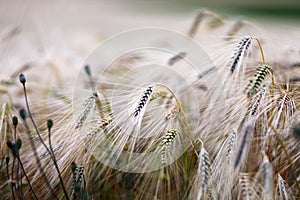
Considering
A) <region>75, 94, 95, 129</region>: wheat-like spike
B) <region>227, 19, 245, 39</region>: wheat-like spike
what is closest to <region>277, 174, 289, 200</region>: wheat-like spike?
<region>75, 94, 95, 129</region>: wheat-like spike

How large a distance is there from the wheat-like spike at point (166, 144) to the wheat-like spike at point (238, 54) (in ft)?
0.57

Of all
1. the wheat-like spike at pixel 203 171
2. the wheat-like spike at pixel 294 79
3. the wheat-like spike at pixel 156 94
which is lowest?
the wheat-like spike at pixel 203 171

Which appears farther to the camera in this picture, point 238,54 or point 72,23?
point 72,23

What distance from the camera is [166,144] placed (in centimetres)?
84

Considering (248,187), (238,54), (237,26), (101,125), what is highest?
(237,26)

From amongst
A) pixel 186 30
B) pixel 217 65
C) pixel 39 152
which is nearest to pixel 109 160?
pixel 39 152

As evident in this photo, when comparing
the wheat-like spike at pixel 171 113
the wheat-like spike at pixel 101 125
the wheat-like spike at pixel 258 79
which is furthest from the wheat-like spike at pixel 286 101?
the wheat-like spike at pixel 101 125

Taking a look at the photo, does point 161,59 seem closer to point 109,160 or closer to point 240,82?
point 240,82

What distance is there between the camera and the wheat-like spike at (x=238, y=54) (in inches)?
34.3

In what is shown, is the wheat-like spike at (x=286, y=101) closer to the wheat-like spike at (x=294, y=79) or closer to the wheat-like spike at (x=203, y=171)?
the wheat-like spike at (x=294, y=79)

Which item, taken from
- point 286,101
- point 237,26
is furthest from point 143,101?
point 237,26

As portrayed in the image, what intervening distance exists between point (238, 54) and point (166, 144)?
0.23 m

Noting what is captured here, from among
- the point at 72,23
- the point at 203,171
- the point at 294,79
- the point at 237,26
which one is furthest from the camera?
the point at 72,23

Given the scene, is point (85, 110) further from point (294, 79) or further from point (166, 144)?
point (294, 79)
